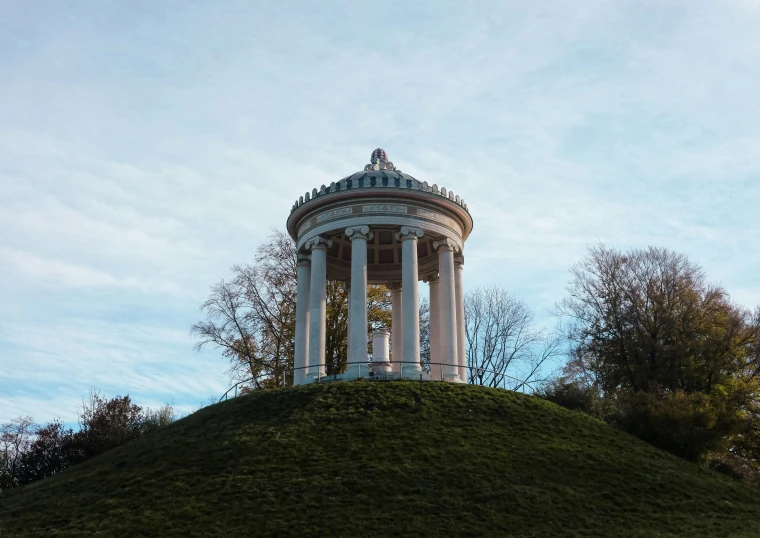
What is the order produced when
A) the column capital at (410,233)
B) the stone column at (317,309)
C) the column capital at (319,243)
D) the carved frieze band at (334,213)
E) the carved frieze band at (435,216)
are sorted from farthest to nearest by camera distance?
the column capital at (319,243) < the carved frieze band at (435,216) < the carved frieze band at (334,213) < the column capital at (410,233) < the stone column at (317,309)

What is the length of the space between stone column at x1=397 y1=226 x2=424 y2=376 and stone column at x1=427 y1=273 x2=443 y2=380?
120 cm

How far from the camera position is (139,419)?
38562mm

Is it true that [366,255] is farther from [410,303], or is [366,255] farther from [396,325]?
[396,325]

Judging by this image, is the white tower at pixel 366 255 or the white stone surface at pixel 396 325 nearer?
the white tower at pixel 366 255

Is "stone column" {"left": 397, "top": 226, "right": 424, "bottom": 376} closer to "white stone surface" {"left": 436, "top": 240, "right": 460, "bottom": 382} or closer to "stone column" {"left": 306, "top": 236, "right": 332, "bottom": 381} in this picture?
"white stone surface" {"left": 436, "top": 240, "right": 460, "bottom": 382}

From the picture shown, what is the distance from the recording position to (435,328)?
118 feet

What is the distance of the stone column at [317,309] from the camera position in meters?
32.6

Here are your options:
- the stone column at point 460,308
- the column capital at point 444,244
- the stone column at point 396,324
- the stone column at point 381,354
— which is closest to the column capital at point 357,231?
the column capital at point 444,244

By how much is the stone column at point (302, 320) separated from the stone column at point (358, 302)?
2.94m

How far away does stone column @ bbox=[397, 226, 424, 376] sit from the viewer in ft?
103

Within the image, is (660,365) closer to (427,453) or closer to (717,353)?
(717,353)

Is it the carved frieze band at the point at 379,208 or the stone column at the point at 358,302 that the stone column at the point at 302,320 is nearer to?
the stone column at the point at 358,302

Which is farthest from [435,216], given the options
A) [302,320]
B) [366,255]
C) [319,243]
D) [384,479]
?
[384,479]

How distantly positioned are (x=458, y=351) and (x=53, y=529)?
19.9 m
